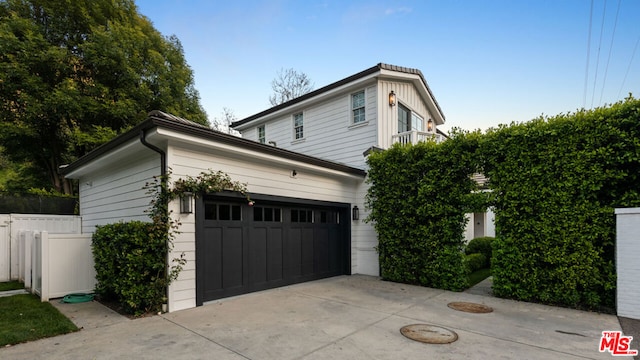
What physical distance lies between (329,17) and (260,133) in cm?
514

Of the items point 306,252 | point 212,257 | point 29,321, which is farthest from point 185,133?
point 306,252

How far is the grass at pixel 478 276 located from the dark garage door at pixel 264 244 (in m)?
3.30

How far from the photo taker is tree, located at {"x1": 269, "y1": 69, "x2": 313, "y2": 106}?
21.4m

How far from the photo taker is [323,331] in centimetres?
404

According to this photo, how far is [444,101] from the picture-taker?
13828 millimetres

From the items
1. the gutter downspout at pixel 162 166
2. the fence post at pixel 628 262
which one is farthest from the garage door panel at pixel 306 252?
the fence post at pixel 628 262

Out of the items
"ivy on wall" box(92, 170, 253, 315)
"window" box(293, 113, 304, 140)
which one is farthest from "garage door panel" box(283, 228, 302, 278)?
"window" box(293, 113, 304, 140)

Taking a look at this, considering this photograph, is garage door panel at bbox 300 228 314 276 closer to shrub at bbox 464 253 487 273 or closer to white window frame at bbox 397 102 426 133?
white window frame at bbox 397 102 426 133

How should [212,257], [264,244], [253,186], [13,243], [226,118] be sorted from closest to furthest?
[212,257], [253,186], [264,244], [13,243], [226,118]

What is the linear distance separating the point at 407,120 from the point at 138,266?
29.3 feet

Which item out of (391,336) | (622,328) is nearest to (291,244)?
(391,336)

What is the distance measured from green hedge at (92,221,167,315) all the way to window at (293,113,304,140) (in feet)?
23.4

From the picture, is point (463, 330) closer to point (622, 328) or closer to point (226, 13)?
point (622, 328)

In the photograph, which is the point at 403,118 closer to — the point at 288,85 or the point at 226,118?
the point at 288,85
